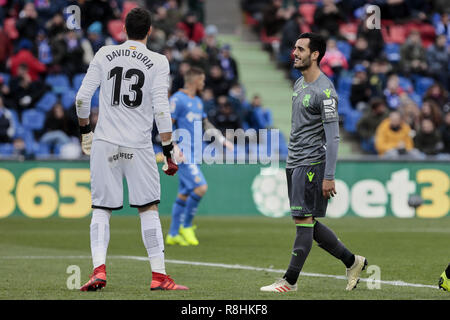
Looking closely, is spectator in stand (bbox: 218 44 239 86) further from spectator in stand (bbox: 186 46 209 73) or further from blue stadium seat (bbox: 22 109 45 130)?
blue stadium seat (bbox: 22 109 45 130)

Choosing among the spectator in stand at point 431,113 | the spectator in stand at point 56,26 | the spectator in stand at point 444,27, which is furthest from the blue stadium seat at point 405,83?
the spectator in stand at point 56,26

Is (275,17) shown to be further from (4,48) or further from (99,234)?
(99,234)

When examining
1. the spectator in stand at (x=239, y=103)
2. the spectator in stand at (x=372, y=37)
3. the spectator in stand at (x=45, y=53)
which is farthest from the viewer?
the spectator in stand at (x=372, y=37)

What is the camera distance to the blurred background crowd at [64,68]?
67.1 feet

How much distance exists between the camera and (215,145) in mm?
20422

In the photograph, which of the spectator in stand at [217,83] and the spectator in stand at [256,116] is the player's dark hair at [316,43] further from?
the spectator in stand at [217,83]

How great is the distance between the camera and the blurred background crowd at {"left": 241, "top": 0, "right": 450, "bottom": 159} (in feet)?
73.0

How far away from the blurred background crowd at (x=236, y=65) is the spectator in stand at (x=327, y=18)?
0.03m

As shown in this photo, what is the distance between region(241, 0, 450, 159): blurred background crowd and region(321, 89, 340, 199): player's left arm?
12.6 m

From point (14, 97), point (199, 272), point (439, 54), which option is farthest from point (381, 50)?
point (199, 272)

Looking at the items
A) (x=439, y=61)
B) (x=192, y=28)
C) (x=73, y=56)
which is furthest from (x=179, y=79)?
(x=439, y=61)

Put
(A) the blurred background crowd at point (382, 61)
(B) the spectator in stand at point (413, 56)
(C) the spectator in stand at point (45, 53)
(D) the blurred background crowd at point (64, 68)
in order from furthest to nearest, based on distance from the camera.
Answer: (B) the spectator in stand at point (413, 56)
(C) the spectator in stand at point (45, 53)
(A) the blurred background crowd at point (382, 61)
(D) the blurred background crowd at point (64, 68)

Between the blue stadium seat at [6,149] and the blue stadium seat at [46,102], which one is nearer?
the blue stadium seat at [6,149]

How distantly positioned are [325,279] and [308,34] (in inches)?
99.7
